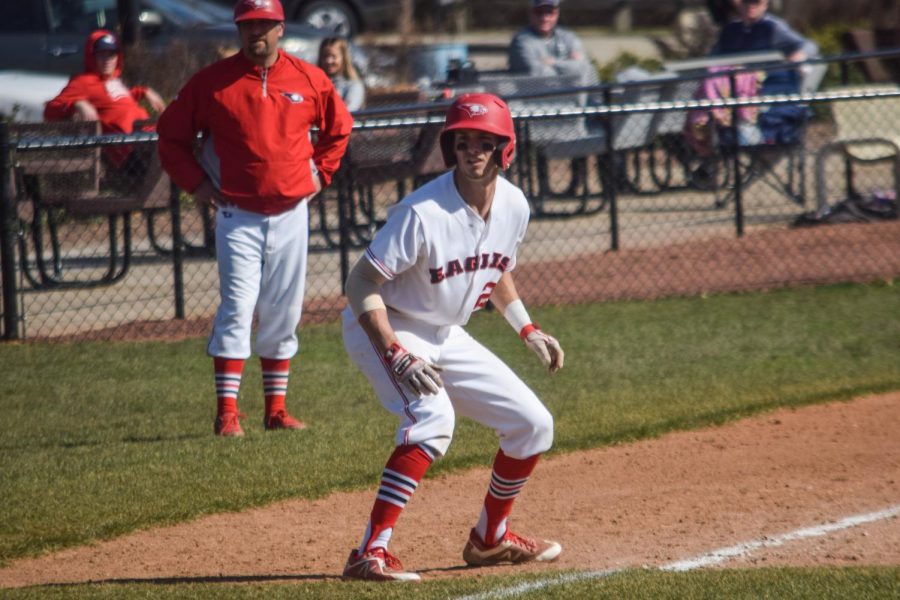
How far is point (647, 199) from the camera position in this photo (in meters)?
13.5


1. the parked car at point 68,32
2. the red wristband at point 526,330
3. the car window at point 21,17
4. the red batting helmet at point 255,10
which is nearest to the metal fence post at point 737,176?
the red batting helmet at point 255,10

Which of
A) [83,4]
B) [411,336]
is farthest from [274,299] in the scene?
[83,4]

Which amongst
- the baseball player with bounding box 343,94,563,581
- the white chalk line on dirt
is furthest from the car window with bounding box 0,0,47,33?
the white chalk line on dirt

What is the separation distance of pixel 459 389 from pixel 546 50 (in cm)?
928

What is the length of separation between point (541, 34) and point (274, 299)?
7.47 metres

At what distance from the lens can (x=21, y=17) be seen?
51.1 ft

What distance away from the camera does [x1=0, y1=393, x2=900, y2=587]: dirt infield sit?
5.03m

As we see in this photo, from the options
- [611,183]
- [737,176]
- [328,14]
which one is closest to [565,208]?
[611,183]

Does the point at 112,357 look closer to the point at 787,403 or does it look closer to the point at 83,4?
the point at 787,403

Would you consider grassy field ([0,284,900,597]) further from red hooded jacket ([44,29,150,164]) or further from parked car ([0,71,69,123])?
parked car ([0,71,69,123])

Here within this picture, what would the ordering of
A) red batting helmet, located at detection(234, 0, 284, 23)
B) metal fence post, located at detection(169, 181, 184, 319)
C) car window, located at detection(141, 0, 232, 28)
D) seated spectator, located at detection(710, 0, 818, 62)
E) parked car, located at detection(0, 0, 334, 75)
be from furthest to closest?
car window, located at detection(141, 0, 232, 28)
parked car, located at detection(0, 0, 334, 75)
seated spectator, located at detection(710, 0, 818, 62)
metal fence post, located at detection(169, 181, 184, 319)
red batting helmet, located at detection(234, 0, 284, 23)

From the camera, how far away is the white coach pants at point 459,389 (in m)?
4.71

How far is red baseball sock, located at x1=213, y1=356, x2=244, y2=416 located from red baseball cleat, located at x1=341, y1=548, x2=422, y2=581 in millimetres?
2378

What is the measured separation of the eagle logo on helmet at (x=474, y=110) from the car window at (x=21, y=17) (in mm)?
12097
